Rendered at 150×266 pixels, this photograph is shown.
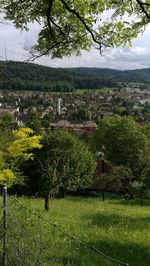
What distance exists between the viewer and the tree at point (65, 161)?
34875 mm

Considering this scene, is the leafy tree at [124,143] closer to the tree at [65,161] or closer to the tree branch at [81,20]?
the tree at [65,161]

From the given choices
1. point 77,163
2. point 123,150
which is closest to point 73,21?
point 77,163

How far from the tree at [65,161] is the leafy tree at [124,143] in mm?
4125

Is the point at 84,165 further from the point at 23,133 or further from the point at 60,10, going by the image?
the point at 60,10

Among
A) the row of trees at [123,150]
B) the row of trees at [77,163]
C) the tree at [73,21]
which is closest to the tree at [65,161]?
the row of trees at [77,163]

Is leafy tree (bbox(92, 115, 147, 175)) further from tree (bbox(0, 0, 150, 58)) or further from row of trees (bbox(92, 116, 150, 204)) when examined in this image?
tree (bbox(0, 0, 150, 58))

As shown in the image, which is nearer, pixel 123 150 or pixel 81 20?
pixel 81 20

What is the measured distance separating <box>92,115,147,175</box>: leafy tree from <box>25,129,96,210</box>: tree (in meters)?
4.13

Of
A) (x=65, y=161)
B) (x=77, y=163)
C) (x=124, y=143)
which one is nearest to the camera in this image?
(x=65, y=161)

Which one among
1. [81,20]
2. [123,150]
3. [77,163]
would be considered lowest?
[77,163]

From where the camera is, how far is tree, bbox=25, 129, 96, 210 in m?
34.9

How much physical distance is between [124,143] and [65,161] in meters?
10.7

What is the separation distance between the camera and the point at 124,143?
4381 centimetres

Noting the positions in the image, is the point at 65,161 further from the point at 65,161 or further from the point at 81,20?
the point at 81,20
